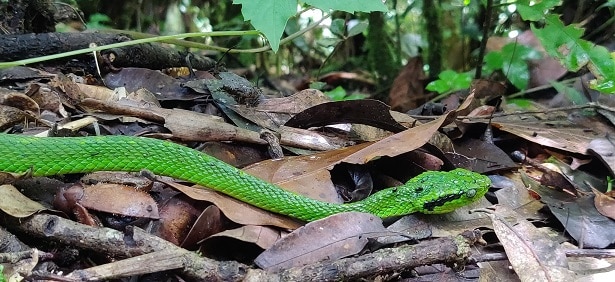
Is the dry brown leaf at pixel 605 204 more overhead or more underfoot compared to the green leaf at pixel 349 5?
more underfoot

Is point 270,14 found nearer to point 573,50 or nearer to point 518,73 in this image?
point 573,50

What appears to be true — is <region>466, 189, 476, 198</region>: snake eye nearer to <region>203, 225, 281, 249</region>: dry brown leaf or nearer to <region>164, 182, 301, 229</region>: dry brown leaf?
<region>164, 182, 301, 229</region>: dry brown leaf

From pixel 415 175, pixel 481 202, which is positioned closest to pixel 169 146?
pixel 415 175

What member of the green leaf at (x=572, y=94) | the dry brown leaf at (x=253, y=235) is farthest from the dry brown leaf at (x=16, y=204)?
the green leaf at (x=572, y=94)

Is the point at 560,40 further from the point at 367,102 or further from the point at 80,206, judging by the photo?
the point at 80,206

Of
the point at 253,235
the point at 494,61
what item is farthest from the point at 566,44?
the point at 253,235

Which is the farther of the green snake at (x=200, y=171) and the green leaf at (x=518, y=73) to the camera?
the green leaf at (x=518, y=73)

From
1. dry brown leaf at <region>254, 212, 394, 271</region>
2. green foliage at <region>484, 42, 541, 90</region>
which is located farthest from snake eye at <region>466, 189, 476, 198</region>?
green foliage at <region>484, 42, 541, 90</region>

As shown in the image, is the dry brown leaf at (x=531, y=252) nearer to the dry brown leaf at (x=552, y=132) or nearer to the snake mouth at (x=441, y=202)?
the snake mouth at (x=441, y=202)
